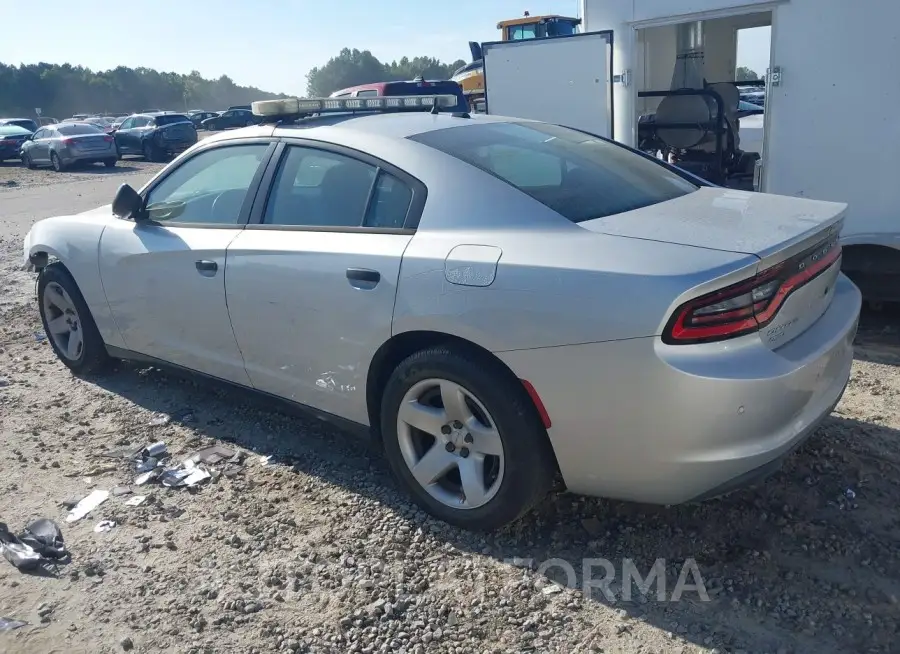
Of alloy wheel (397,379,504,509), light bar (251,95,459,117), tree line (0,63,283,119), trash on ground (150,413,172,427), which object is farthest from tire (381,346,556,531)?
tree line (0,63,283,119)

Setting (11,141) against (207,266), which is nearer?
(207,266)

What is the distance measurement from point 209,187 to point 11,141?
28.2 metres

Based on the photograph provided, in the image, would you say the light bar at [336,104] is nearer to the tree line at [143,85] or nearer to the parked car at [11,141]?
the parked car at [11,141]

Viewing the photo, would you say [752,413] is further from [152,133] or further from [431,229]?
[152,133]

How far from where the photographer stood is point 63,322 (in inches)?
200

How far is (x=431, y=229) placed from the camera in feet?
9.75

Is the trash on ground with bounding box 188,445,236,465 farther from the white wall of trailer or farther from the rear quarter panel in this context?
the white wall of trailer

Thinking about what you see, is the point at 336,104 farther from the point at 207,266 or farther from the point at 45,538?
the point at 45,538

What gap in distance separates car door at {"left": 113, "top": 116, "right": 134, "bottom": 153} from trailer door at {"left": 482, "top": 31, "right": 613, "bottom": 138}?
21.2m

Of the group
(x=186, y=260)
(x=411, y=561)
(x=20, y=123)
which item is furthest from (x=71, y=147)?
(x=411, y=561)

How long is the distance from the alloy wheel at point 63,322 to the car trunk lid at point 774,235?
364 cm

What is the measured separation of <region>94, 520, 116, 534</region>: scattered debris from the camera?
3.29 meters

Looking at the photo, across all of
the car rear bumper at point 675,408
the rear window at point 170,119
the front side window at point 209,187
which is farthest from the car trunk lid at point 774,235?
the rear window at point 170,119

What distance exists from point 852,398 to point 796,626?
2.00 meters
